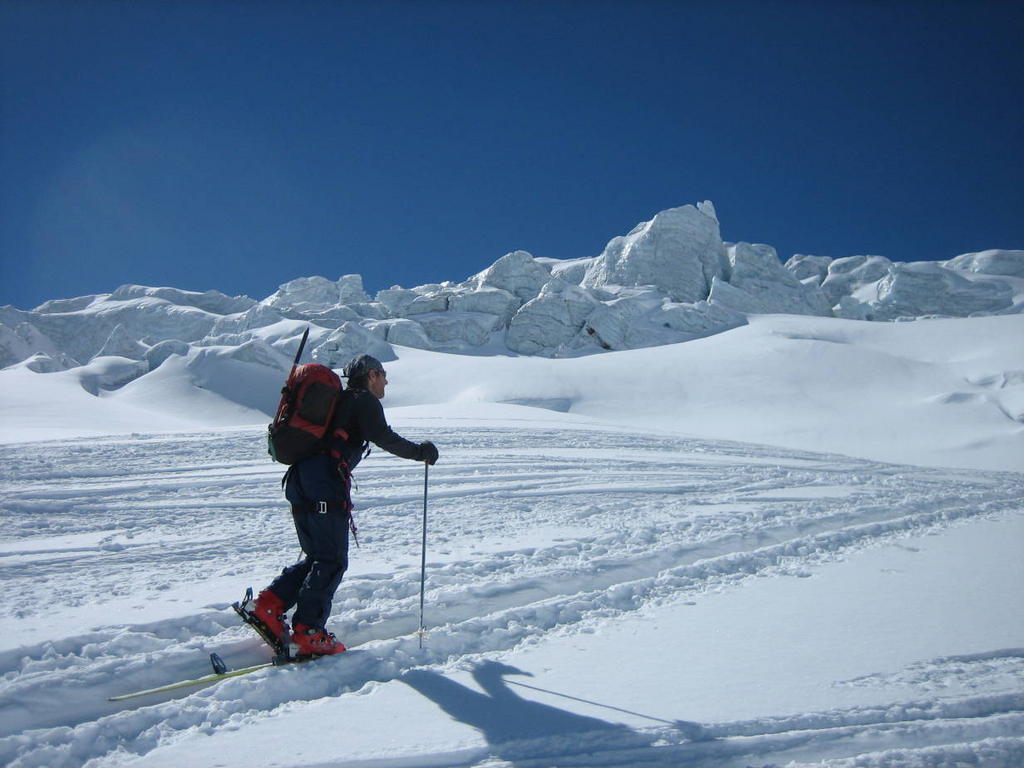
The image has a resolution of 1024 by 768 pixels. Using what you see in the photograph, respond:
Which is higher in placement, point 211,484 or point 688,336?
point 688,336

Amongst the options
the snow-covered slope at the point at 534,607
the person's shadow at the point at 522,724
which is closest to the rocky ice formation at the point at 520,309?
the snow-covered slope at the point at 534,607

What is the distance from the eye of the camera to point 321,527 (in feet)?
11.3

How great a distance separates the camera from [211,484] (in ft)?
27.5

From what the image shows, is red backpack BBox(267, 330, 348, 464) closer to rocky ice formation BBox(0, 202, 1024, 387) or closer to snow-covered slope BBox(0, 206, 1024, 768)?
snow-covered slope BBox(0, 206, 1024, 768)

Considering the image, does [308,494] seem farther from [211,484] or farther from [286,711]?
[211,484]

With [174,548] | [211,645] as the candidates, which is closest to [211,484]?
[174,548]

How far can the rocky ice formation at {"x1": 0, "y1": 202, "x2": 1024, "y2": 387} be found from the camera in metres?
45.0

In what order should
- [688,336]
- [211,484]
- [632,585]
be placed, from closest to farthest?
[632,585] < [211,484] < [688,336]

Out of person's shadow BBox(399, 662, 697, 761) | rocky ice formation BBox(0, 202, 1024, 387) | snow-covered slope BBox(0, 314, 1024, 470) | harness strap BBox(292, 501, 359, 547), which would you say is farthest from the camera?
rocky ice formation BBox(0, 202, 1024, 387)

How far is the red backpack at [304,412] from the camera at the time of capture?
3.31m

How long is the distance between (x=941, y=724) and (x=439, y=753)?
2271 mm

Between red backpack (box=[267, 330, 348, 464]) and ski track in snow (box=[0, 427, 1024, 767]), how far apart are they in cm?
119

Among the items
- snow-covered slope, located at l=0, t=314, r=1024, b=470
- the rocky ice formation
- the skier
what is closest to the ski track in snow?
the skier

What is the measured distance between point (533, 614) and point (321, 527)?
1518 millimetres
